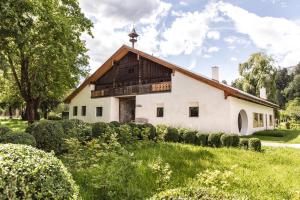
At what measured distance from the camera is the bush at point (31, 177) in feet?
9.75

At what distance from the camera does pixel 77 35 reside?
24625 mm

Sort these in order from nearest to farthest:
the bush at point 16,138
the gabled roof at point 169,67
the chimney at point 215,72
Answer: the bush at point 16,138 → the gabled roof at point 169,67 → the chimney at point 215,72

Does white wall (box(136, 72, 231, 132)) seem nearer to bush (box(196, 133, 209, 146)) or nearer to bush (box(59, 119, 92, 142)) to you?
bush (box(196, 133, 209, 146))

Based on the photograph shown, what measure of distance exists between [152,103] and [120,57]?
21.3 feet

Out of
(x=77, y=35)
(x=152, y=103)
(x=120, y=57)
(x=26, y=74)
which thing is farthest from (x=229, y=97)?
(x=26, y=74)

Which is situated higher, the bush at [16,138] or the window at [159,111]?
the window at [159,111]

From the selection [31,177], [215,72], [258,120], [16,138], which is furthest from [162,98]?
[31,177]

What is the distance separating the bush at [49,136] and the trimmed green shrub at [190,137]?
7.16 metres

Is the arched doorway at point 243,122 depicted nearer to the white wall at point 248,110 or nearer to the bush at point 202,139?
the white wall at point 248,110

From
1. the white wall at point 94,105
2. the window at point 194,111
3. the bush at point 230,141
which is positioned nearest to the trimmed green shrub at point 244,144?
the bush at point 230,141

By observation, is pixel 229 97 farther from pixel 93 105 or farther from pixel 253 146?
pixel 93 105

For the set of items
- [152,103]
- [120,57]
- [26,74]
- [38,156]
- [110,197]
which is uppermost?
[120,57]

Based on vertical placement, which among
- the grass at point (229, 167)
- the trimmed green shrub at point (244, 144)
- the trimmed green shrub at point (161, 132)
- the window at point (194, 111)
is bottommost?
the grass at point (229, 167)

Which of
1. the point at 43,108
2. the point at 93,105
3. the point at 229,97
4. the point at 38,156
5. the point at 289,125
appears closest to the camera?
the point at 38,156
